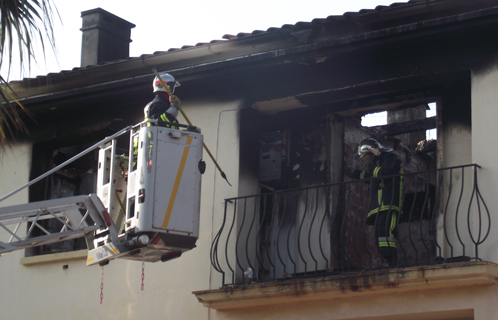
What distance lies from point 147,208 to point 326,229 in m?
2.59

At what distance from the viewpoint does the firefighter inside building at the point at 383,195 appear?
370 inches

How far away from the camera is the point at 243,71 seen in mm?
10742

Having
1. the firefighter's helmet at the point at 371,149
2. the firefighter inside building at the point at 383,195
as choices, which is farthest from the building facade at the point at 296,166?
the firefighter's helmet at the point at 371,149

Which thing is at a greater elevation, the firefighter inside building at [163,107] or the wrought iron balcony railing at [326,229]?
the firefighter inside building at [163,107]

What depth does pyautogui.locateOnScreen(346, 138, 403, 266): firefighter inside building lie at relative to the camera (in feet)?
30.9

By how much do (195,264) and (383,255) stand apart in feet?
8.12

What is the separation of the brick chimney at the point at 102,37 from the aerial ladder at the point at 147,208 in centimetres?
401

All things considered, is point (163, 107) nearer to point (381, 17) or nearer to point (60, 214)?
point (60, 214)

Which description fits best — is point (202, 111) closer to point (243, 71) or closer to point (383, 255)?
point (243, 71)

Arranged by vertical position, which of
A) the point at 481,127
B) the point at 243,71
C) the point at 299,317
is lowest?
the point at 299,317

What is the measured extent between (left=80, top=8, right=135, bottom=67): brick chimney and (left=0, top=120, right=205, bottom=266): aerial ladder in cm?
401

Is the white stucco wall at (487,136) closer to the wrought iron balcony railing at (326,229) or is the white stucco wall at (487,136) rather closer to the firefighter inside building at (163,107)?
the wrought iron balcony railing at (326,229)

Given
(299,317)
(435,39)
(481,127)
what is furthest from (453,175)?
(299,317)

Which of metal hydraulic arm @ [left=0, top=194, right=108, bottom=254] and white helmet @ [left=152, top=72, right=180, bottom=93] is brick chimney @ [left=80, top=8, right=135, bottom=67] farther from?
metal hydraulic arm @ [left=0, top=194, right=108, bottom=254]
